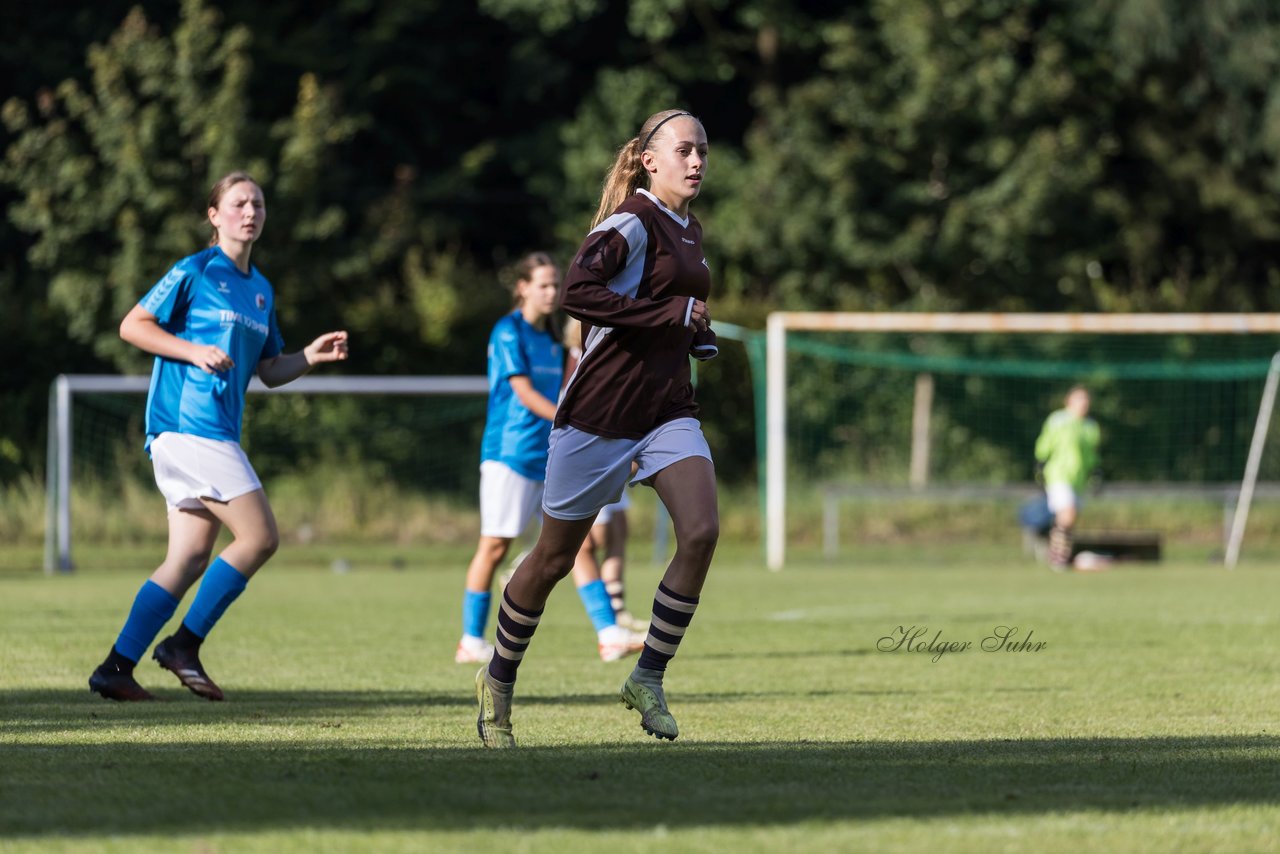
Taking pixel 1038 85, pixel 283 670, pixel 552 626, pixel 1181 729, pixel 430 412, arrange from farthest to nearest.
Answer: pixel 1038 85
pixel 430 412
pixel 552 626
pixel 283 670
pixel 1181 729

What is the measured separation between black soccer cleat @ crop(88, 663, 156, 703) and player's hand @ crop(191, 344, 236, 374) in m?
1.24

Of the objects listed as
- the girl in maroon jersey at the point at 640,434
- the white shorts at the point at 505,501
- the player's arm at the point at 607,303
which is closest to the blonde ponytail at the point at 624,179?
the girl in maroon jersey at the point at 640,434

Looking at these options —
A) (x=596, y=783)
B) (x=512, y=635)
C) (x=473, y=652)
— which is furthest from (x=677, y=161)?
(x=473, y=652)

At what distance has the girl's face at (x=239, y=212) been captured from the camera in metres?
7.59

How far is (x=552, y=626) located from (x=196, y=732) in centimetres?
584

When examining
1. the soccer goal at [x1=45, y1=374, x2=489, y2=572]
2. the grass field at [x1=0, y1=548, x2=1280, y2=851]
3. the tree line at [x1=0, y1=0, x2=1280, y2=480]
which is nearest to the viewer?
the grass field at [x1=0, y1=548, x2=1280, y2=851]

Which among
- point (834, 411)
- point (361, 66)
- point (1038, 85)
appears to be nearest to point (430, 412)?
point (834, 411)

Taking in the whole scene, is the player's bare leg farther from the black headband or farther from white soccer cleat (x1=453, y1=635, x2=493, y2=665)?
white soccer cleat (x1=453, y1=635, x2=493, y2=665)

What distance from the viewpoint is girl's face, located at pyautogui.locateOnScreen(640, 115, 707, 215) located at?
6031 millimetres

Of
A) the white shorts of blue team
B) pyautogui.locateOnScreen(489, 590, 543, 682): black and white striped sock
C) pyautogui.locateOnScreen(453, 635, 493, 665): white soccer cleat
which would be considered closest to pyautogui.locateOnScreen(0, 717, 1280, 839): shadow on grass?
pyautogui.locateOnScreen(489, 590, 543, 682): black and white striped sock

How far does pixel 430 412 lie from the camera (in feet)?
75.7

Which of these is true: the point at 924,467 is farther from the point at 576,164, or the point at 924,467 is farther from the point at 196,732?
the point at 196,732

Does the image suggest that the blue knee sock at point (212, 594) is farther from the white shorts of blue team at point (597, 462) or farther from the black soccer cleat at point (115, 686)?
the white shorts of blue team at point (597, 462)

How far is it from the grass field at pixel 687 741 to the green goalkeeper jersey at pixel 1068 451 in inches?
280
